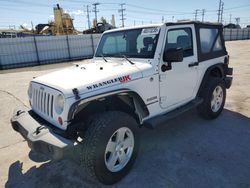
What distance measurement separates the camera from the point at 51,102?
292 cm

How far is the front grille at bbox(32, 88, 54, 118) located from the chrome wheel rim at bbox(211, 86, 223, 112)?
11.2 feet

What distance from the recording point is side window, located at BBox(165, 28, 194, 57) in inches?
148

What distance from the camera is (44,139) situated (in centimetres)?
265

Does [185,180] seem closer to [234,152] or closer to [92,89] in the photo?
[234,152]

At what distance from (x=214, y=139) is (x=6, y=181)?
3403 millimetres

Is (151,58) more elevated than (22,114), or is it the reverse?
(151,58)

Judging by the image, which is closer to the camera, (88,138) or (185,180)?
(88,138)

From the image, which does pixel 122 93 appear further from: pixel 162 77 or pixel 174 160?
pixel 174 160

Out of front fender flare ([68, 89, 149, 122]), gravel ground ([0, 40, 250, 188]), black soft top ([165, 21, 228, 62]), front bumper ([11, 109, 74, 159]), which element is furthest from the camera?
black soft top ([165, 21, 228, 62])

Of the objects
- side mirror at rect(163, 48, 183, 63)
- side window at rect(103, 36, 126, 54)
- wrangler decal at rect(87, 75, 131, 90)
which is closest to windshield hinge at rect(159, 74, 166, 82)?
side mirror at rect(163, 48, 183, 63)

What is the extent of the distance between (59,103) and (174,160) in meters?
1.93

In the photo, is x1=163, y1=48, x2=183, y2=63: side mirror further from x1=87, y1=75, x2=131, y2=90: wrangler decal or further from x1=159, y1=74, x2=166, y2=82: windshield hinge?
x1=87, y1=75, x2=131, y2=90: wrangler decal

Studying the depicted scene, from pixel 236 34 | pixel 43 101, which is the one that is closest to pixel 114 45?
pixel 43 101

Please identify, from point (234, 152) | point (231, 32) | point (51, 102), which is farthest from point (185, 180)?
point (231, 32)
